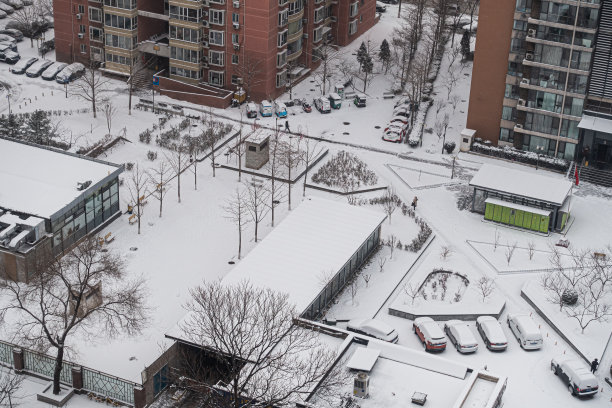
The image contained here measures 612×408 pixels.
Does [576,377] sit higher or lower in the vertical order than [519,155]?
lower

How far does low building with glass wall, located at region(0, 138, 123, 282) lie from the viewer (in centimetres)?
8450

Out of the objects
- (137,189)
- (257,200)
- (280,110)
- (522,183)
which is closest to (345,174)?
(257,200)

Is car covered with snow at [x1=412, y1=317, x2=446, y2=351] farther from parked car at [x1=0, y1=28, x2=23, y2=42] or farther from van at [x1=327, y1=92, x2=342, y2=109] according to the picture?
parked car at [x1=0, y1=28, x2=23, y2=42]

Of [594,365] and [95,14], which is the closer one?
[594,365]

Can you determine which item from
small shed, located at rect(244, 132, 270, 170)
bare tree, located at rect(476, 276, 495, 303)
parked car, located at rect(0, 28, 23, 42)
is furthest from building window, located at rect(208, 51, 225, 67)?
bare tree, located at rect(476, 276, 495, 303)

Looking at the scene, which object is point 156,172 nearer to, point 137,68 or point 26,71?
point 137,68

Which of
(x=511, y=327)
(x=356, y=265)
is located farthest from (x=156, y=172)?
(x=511, y=327)

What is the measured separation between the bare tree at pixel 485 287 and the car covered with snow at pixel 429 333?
7116 mm

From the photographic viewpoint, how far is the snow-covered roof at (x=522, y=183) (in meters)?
96.6

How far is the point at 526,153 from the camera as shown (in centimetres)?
11056

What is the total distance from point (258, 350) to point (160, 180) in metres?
35.7

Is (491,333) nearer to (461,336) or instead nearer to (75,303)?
(461,336)

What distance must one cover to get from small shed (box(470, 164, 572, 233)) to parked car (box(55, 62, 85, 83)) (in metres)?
53.5

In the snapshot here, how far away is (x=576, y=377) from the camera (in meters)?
74.2
